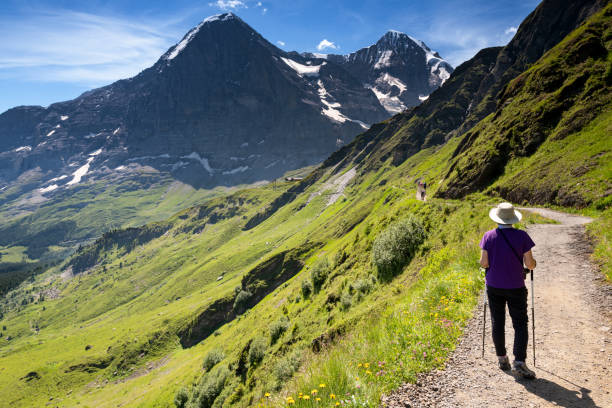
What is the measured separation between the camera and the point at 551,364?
287 inches

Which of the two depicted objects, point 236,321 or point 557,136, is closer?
point 557,136

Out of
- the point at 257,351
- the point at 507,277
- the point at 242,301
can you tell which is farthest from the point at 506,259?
the point at 242,301

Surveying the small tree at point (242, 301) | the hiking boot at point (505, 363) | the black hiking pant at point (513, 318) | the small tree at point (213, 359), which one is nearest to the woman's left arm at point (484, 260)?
the black hiking pant at point (513, 318)

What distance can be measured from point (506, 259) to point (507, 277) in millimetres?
479

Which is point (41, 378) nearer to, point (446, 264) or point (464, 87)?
point (446, 264)

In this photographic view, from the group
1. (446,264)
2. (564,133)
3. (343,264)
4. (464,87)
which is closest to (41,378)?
(343,264)

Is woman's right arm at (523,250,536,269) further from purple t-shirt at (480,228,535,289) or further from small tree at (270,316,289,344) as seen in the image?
small tree at (270,316,289,344)

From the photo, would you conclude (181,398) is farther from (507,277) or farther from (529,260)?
(529,260)

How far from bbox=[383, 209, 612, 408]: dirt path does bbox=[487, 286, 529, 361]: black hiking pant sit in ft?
2.06

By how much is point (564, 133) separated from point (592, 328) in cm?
3361

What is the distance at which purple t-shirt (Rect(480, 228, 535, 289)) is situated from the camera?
7781 millimetres

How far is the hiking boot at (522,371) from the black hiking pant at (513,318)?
17cm

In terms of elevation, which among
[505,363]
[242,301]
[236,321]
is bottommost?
[236,321]

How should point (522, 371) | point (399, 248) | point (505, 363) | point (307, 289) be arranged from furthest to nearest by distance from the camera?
1. point (307, 289)
2. point (399, 248)
3. point (505, 363)
4. point (522, 371)
